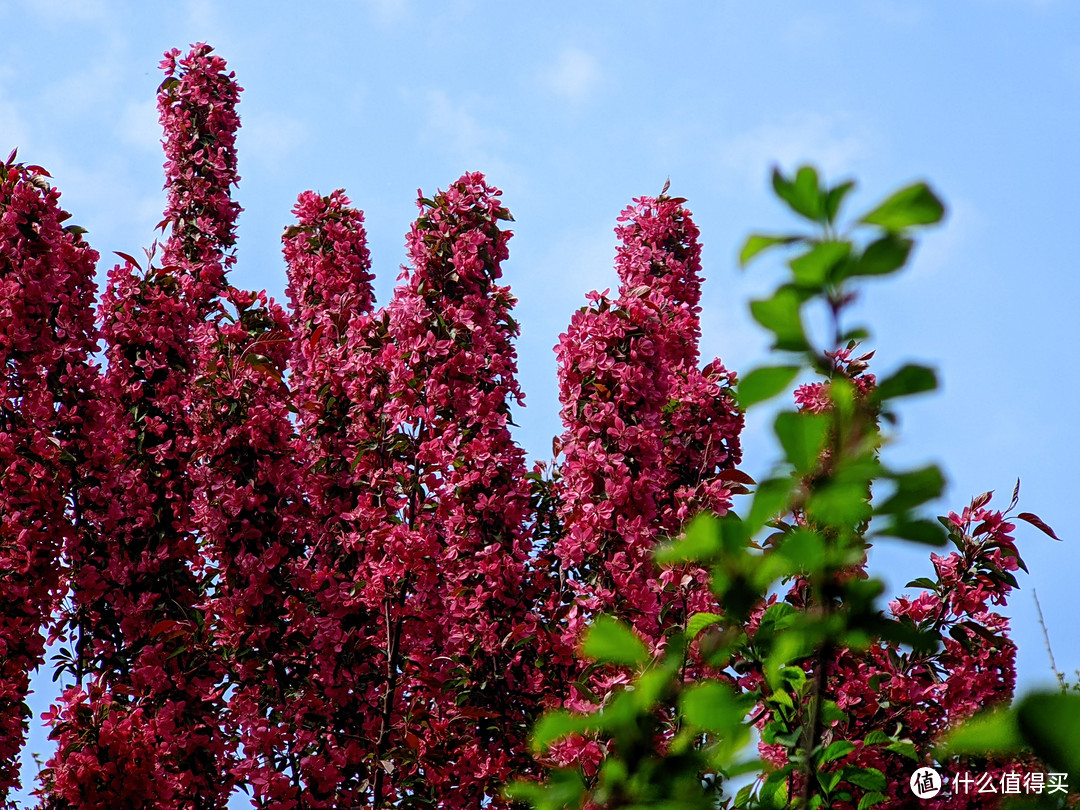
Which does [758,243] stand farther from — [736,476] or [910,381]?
[736,476]

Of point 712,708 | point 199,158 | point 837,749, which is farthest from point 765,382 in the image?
point 199,158

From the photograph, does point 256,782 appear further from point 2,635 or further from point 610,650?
point 610,650

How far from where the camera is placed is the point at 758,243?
2.76 feet

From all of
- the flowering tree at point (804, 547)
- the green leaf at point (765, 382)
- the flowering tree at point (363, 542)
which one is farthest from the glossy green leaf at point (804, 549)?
the flowering tree at point (363, 542)

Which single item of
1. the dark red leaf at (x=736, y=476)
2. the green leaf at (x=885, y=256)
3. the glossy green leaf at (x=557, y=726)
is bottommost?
the glossy green leaf at (x=557, y=726)

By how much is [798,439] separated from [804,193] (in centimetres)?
19

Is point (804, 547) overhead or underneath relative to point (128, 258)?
underneath

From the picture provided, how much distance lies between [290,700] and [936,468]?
447 cm

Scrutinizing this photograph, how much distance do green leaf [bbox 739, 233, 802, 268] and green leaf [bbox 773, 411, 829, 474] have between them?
0.41ft

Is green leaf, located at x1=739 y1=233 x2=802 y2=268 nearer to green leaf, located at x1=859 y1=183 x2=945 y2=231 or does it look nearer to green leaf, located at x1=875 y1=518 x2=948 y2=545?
green leaf, located at x1=859 y1=183 x2=945 y2=231

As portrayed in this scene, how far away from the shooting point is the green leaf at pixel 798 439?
0.83m

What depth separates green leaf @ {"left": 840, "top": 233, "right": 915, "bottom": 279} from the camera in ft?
2.62

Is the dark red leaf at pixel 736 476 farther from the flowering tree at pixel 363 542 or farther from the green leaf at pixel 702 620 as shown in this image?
the green leaf at pixel 702 620

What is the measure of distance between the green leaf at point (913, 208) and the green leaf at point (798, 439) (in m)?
0.16
